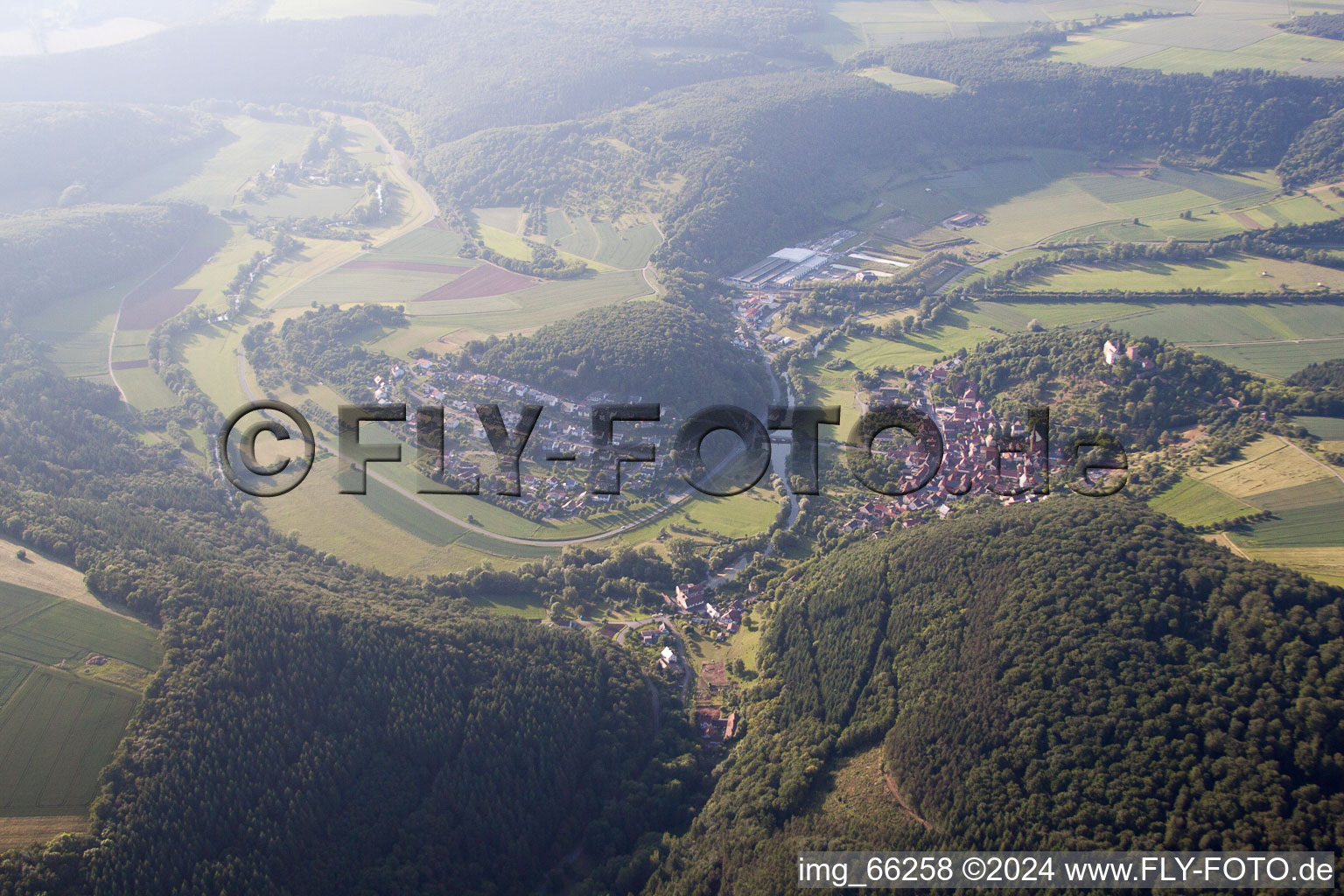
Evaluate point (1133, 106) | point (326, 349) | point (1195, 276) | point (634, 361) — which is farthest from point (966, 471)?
point (1133, 106)

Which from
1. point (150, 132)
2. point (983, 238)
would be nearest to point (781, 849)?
point (983, 238)

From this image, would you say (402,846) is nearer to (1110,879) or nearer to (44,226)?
(1110,879)

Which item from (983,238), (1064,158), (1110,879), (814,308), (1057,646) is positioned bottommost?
(1110,879)

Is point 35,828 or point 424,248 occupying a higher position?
point 424,248

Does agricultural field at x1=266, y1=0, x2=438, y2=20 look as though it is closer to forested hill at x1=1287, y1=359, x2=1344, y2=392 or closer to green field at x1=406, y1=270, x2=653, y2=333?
green field at x1=406, y1=270, x2=653, y2=333

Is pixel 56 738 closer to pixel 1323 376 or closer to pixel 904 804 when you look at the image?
pixel 904 804
